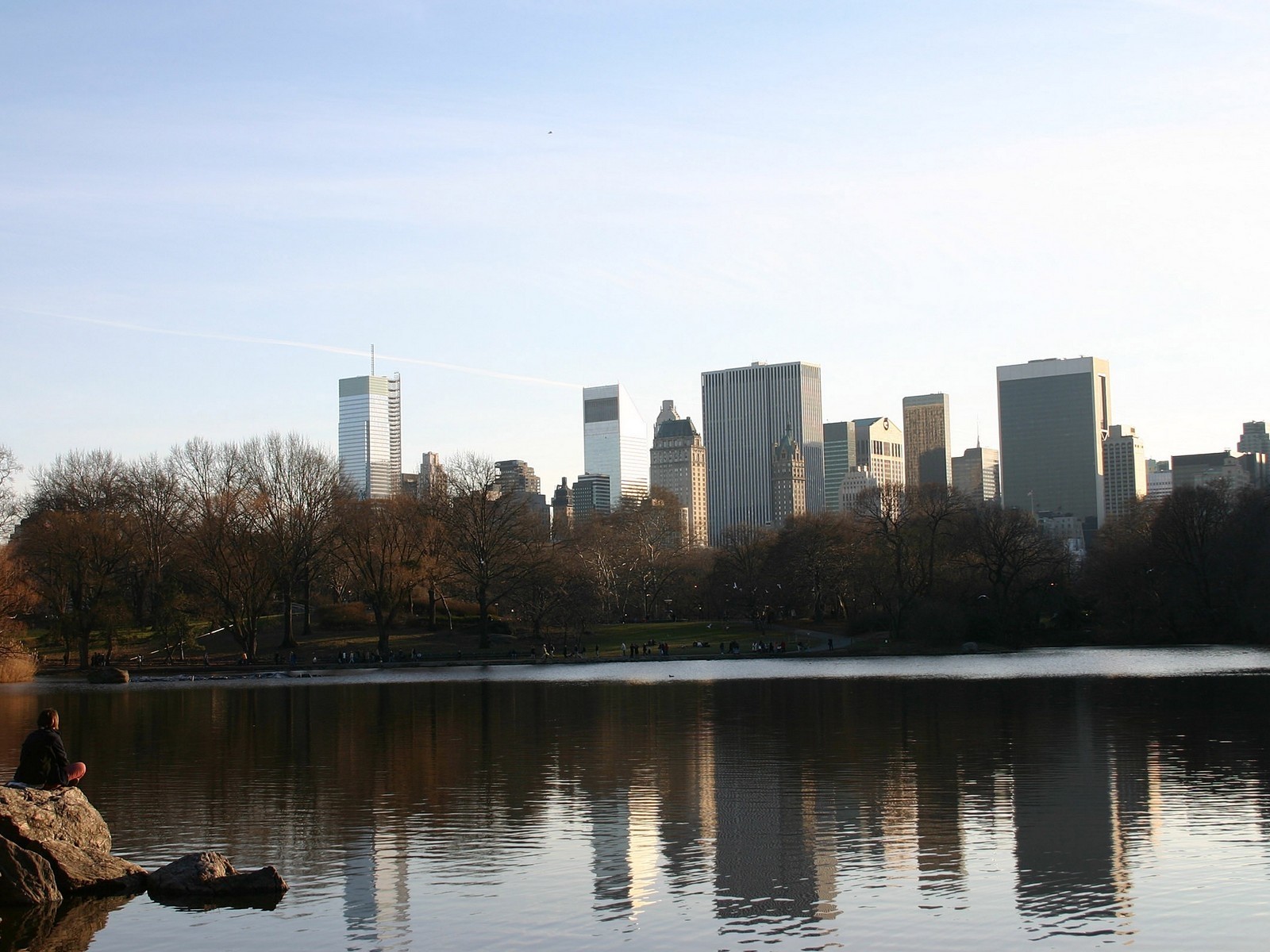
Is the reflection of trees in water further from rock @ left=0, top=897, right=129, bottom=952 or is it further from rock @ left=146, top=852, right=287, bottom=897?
rock @ left=0, top=897, right=129, bottom=952

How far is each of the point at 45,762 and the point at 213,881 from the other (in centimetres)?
291

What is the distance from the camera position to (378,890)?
44.4 feet

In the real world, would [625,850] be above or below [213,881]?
below

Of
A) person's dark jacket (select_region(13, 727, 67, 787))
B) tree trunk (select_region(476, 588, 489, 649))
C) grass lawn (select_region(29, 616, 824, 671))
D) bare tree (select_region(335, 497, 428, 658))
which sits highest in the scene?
bare tree (select_region(335, 497, 428, 658))

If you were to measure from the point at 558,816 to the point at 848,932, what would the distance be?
692 cm

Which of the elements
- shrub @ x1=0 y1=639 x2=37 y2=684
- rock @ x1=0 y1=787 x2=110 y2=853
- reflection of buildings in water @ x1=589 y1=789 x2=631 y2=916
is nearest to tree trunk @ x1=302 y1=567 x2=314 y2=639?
shrub @ x1=0 y1=639 x2=37 y2=684

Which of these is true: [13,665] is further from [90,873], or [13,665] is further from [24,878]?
[24,878]

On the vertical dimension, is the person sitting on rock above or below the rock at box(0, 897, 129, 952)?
above

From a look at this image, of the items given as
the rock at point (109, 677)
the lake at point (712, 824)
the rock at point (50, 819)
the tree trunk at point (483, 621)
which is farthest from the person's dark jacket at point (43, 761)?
the tree trunk at point (483, 621)

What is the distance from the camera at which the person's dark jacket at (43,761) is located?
49.2 ft

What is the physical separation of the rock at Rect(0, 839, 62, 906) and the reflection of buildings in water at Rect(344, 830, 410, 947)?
3143 mm

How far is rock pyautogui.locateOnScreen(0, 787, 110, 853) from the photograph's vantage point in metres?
13.8

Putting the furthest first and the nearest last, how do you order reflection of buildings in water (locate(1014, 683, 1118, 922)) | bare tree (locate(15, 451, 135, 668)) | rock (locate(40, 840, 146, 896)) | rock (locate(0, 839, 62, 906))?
bare tree (locate(15, 451, 135, 668)) → rock (locate(40, 840, 146, 896)) → rock (locate(0, 839, 62, 906)) → reflection of buildings in water (locate(1014, 683, 1118, 922))

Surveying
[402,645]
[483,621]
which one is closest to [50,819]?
[483,621]
